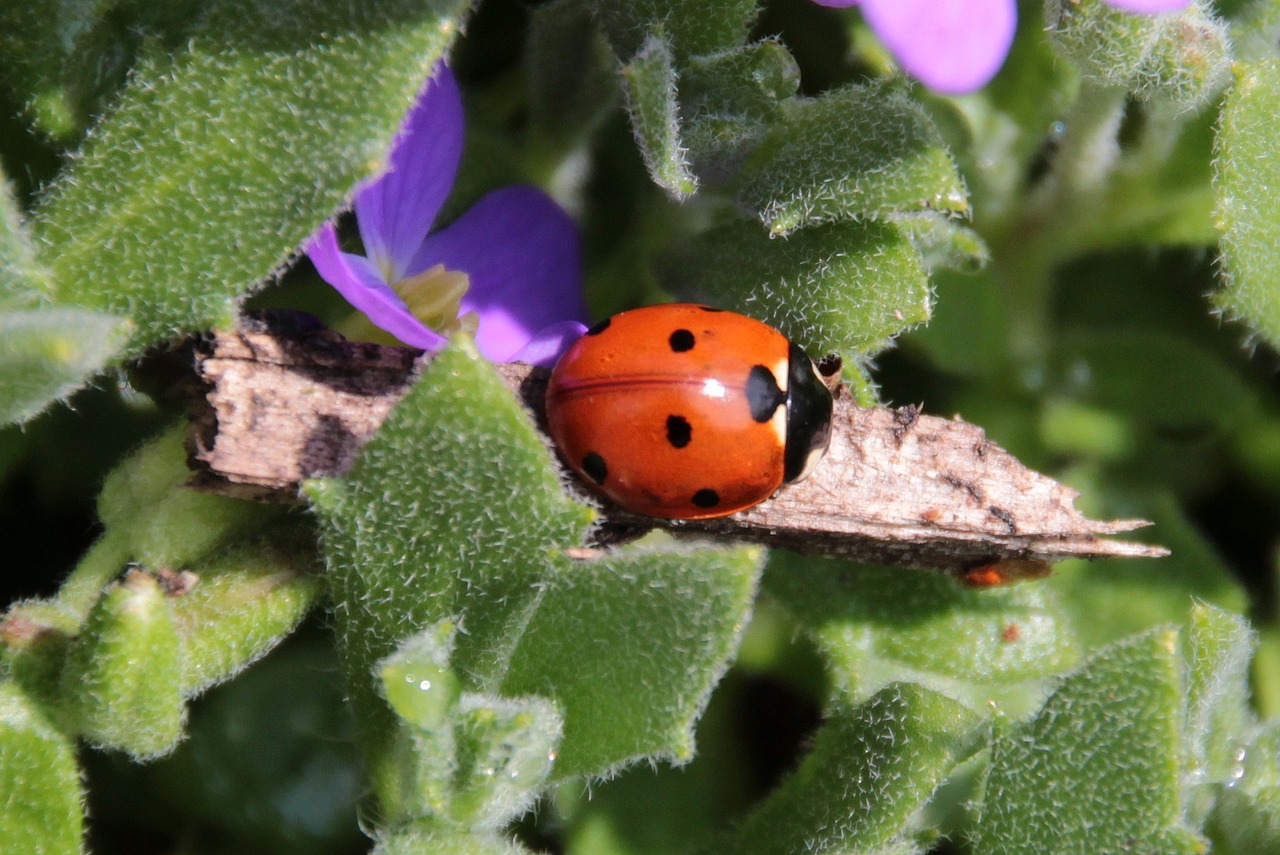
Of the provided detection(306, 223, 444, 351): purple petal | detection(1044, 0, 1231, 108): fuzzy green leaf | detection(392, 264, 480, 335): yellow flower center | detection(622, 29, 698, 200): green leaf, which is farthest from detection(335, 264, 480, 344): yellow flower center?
detection(1044, 0, 1231, 108): fuzzy green leaf

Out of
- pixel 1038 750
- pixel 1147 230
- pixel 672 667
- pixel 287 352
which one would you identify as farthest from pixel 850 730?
pixel 1147 230

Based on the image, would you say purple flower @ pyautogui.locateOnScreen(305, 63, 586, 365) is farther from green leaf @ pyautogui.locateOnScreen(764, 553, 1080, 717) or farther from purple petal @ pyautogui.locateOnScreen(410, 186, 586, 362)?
green leaf @ pyautogui.locateOnScreen(764, 553, 1080, 717)

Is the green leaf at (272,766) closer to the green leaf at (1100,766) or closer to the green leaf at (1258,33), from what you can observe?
the green leaf at (1100,766)

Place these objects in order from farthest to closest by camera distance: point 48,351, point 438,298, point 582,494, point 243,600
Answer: point 438,298 < point 582,494 < point 243,600 < point 48,351

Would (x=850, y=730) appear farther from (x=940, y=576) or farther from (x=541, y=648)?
(x=541, y=648)

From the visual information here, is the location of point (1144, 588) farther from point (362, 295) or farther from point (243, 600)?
point (243, 600)

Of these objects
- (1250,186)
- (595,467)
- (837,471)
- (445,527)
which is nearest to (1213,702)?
(837,471)
